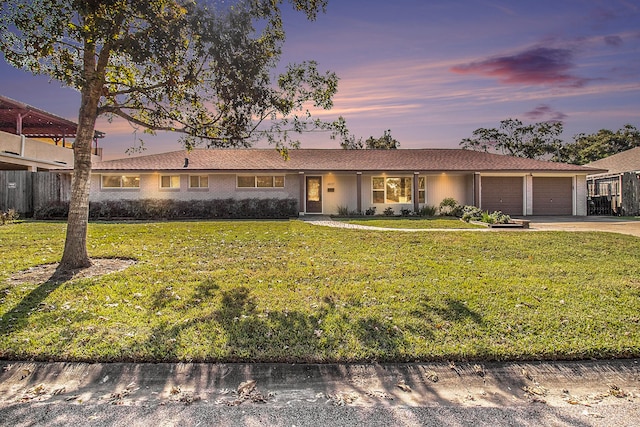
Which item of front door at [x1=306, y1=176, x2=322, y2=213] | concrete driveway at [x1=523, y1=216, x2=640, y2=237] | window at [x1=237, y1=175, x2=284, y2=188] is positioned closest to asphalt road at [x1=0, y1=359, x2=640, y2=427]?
concrete driveway at [x1=523, y1=216, x2=640, y2=237]

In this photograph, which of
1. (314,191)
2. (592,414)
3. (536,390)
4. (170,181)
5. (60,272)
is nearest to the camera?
(592,414)

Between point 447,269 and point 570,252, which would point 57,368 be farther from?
point 570,252

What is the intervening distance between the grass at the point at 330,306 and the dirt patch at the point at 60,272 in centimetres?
27

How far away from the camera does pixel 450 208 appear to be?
2053 centimetres

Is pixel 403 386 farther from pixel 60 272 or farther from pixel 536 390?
pixel 60 272

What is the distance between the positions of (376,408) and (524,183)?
2251 cm

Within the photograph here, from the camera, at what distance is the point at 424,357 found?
3.57 metres

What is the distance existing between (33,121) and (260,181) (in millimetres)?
17704

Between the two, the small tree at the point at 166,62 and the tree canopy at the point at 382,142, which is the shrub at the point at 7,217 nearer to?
Result: the small tree at the point at 166,62

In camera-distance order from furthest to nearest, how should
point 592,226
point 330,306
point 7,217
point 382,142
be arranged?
1. point 382,142
2. point 7,217
3. point 592,226
4. point 330,306

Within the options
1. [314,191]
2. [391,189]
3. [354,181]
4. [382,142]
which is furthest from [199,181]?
[382,142]

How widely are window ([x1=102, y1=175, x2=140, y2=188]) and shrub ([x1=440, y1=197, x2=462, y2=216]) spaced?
16.8m

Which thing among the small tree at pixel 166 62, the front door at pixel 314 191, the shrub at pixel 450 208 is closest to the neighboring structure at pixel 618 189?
the shrub at pixel 450 208

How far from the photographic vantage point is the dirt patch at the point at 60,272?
20.2ft
